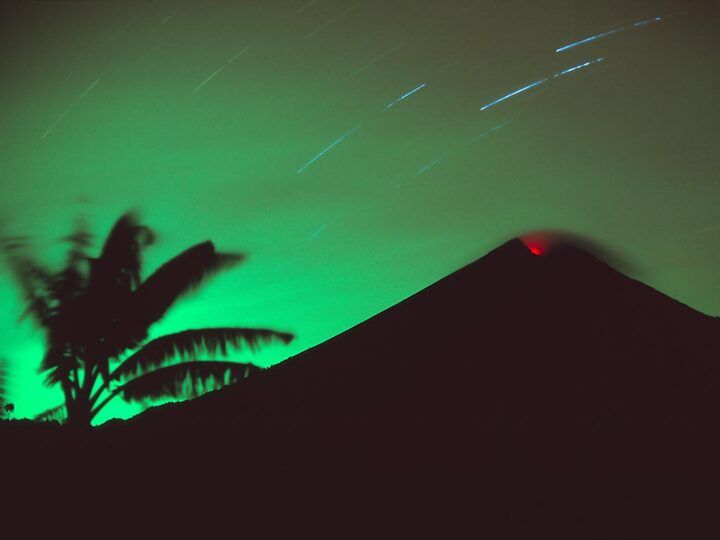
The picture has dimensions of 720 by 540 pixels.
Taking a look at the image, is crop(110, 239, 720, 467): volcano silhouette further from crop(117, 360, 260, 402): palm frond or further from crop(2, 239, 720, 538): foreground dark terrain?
crop(117, 360, 260, 402): palm frond

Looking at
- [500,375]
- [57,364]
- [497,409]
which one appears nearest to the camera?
[497,409]

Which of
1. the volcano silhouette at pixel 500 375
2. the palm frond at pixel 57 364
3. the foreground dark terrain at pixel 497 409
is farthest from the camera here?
the palm frond at pixel 57 364

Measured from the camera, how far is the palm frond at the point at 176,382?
9.77 metres

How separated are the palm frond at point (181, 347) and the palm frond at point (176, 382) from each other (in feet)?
0.50

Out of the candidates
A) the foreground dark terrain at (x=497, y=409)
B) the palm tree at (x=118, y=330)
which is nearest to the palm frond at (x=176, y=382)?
the palm tree at (x=118, y=330)

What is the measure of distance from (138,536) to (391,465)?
131cm

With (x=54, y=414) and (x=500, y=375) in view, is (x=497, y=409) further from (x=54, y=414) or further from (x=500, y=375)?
(x=54, y=414)

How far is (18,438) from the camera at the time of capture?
398 cm

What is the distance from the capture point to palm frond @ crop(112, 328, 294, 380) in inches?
389

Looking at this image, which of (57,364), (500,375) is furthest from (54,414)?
(500,375)

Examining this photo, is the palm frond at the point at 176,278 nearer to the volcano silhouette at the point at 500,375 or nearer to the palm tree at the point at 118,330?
the palm tree at the point at 118,330

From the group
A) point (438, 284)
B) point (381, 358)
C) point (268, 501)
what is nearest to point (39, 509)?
point (268, 501)

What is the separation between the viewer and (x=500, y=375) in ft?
11.0

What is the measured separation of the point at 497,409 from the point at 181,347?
769cm
